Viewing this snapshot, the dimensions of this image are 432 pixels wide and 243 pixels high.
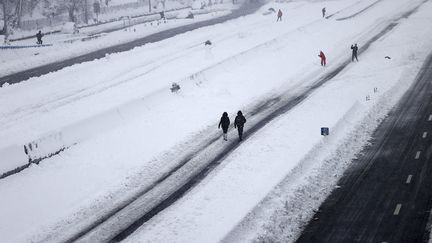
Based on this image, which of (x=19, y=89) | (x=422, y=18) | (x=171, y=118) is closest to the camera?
(x=171, y=118)

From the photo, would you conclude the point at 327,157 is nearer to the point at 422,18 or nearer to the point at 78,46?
the point at 78,46

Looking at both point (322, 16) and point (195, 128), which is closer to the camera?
point (195, 128)

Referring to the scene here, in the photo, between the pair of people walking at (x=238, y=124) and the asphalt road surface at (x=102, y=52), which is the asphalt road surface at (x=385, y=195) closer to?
the pair of people walking at (x=238, y=124)

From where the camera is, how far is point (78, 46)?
46.9 metres

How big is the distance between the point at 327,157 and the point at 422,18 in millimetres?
42428

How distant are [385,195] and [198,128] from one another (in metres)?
11.0

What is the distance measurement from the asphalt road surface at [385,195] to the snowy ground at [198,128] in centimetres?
72

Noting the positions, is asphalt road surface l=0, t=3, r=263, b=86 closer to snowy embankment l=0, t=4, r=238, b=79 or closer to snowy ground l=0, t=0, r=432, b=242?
snowy embankment l=0, t=4, r=238, b=79

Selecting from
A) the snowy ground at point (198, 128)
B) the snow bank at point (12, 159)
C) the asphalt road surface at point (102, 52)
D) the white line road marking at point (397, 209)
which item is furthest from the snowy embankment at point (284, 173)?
the asphalt road surface at point (102, 52)

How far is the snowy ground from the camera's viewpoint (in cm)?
1547

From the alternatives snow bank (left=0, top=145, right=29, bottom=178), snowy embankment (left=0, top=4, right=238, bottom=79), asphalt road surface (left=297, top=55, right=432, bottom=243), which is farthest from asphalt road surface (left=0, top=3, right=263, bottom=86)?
asphalt road surface (left=297, top=55, right=432, bottom=243)

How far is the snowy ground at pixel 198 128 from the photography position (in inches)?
609

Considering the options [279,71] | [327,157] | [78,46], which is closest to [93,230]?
[327,157]

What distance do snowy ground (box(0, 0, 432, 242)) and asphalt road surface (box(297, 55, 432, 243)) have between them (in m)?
0.72
